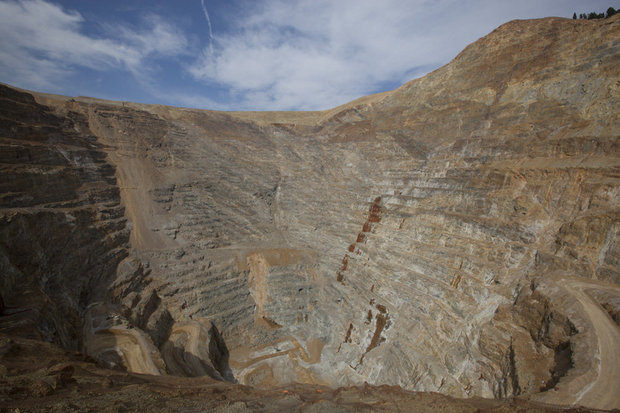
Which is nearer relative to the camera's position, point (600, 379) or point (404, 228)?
point (600, 379)

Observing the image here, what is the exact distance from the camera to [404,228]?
72.8ft

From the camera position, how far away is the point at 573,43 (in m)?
20.8

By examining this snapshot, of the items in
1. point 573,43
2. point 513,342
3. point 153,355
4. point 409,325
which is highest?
point 573,43

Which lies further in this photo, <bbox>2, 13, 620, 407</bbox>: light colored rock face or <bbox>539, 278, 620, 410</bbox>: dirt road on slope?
<bbox>2, 13, 620, 407</bbox>: light colored rock face

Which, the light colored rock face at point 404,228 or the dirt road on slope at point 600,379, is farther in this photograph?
the light colored rock face at point 404,228

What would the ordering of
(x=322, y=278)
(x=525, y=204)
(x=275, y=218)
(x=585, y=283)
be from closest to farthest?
1. (x=585, y=283)
2. (x=525, y=204)
3. (x=322, y=278)
4. (x=275, y=218)

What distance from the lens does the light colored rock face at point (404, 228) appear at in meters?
14.1

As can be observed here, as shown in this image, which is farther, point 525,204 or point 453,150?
point 453,150

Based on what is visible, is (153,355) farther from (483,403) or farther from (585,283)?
(585,283)

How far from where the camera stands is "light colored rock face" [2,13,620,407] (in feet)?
46.2

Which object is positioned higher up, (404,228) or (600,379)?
(404,228)

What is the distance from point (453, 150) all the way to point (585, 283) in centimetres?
1351

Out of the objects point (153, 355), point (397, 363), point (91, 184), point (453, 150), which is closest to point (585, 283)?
point (397, 363)

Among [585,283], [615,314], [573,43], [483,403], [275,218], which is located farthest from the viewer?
[275,218]
